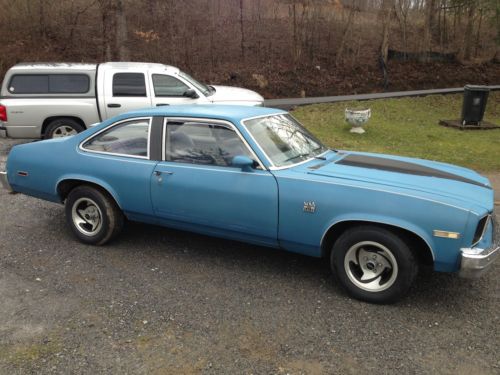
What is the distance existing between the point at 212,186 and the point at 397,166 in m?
1.80

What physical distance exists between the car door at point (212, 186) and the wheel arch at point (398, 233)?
473 millimetres

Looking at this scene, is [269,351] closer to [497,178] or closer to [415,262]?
[415,262]

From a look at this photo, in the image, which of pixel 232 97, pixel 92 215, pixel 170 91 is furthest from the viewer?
pixel 232 97

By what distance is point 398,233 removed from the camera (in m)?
3.73

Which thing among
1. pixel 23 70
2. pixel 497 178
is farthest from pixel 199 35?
pixel 497 178

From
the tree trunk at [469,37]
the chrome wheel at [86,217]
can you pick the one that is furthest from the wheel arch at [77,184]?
the tree trunk at [469,37]

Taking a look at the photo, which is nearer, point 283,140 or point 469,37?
point 283,140

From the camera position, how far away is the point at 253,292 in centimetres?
412

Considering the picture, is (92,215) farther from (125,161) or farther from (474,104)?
(474,104)

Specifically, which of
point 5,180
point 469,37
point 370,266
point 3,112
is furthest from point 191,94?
point 469,37

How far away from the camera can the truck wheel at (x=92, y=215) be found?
16.1 ft

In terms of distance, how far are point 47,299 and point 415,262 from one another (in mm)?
3053

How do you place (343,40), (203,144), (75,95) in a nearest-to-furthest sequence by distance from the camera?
(203,144) < (75,95) < (343,40)

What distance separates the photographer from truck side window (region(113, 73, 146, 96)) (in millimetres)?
9828
